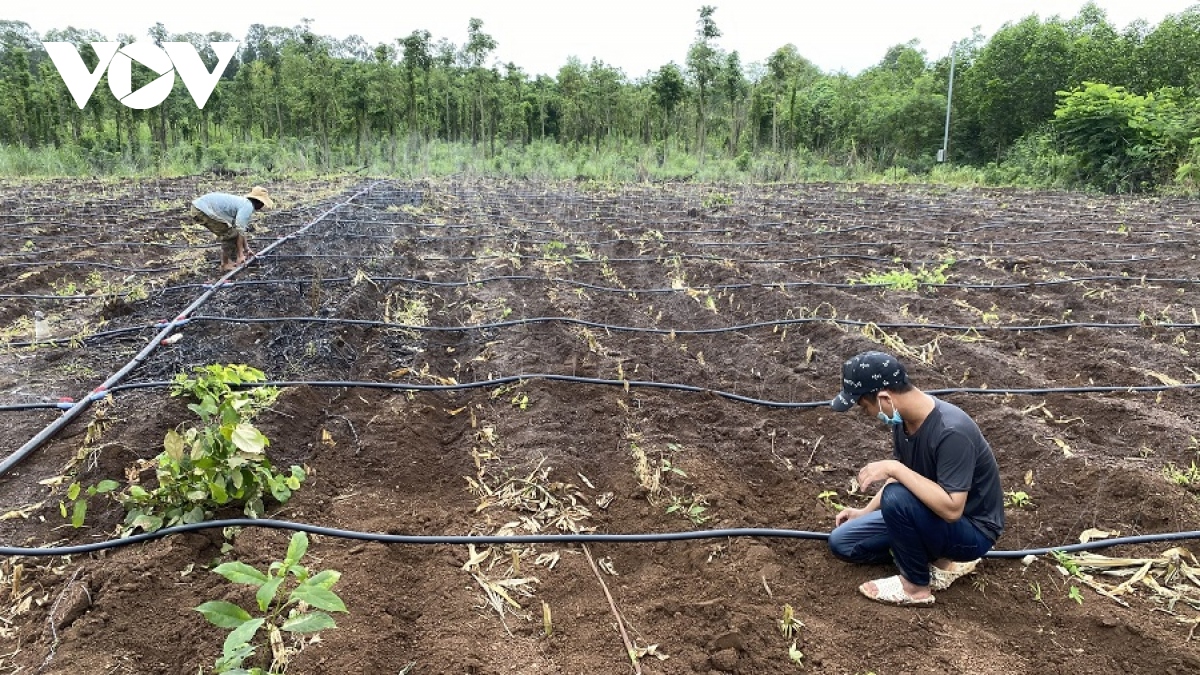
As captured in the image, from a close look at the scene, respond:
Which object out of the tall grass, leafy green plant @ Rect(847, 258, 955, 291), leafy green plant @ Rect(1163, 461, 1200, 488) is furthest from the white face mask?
the tall grass

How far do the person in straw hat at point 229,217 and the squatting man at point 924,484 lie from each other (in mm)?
5863

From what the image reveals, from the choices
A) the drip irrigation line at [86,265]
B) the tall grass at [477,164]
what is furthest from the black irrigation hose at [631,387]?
the tall grass at [477,164]

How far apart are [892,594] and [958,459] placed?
21.7 inches

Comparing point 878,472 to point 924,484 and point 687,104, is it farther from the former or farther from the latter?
point 687,104

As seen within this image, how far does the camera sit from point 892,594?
7.68 feet

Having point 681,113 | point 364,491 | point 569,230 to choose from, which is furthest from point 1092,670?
point 681,113

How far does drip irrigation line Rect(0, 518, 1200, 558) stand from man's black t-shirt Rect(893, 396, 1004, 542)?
31cm

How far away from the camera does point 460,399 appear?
3914mm

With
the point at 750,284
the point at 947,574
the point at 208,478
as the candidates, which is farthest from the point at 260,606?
the point at 750,284

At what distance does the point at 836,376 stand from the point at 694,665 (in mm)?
2681

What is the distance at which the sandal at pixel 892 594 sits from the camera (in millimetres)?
2332

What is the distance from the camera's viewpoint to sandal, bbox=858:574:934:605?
2.33m

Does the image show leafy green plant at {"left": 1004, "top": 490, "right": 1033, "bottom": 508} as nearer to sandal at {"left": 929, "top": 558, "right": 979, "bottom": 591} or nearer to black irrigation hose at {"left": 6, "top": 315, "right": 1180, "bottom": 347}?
sandal at {"left": 929, "top": 558, "right": 979, "bottom": 591}

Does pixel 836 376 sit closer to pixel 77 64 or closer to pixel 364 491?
pixel 364 491
